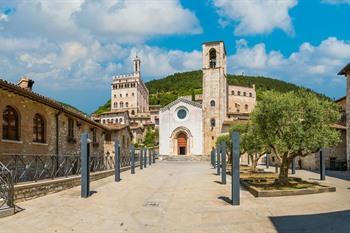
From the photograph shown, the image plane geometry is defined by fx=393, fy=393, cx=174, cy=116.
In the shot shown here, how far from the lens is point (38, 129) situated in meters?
18.8

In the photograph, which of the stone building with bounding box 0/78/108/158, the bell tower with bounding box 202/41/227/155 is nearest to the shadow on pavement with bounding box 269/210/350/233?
the stone building with bounding box 0/78/108/158

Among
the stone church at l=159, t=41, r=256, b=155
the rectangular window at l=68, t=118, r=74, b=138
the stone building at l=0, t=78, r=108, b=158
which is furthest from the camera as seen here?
the stone church at l=159, t=41, r=256, b=155

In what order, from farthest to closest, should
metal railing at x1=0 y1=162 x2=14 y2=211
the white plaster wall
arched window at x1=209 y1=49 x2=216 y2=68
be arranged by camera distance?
arched window at x1=209 y1=49 x2=216 y2=68, the white plaster wall, metal railing at x1=0 y1=162 x2=14 y2=211

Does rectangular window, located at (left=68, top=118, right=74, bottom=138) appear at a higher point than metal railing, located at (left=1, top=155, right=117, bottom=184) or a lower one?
higher

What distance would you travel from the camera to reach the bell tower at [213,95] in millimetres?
71000

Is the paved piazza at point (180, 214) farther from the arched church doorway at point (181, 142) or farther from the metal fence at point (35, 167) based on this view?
the arched church doorway at point (181, 142)

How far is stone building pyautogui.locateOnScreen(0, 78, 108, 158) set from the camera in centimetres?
1538

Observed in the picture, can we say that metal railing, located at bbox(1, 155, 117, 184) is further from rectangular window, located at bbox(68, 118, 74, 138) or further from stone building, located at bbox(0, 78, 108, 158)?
rectangular window, located at bbox(68, 118, 74, 138)

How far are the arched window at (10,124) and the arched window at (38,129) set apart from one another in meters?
1.82

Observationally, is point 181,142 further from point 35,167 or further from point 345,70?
point 35,167

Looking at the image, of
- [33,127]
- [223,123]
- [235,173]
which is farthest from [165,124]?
[235,173]

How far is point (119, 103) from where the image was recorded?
5310 inches

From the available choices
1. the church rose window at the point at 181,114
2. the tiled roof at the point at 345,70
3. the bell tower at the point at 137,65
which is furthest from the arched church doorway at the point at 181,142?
the bell tower at the point at 137,65

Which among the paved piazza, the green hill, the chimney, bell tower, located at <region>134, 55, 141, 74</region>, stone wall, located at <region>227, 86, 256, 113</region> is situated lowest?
the paved piazza
